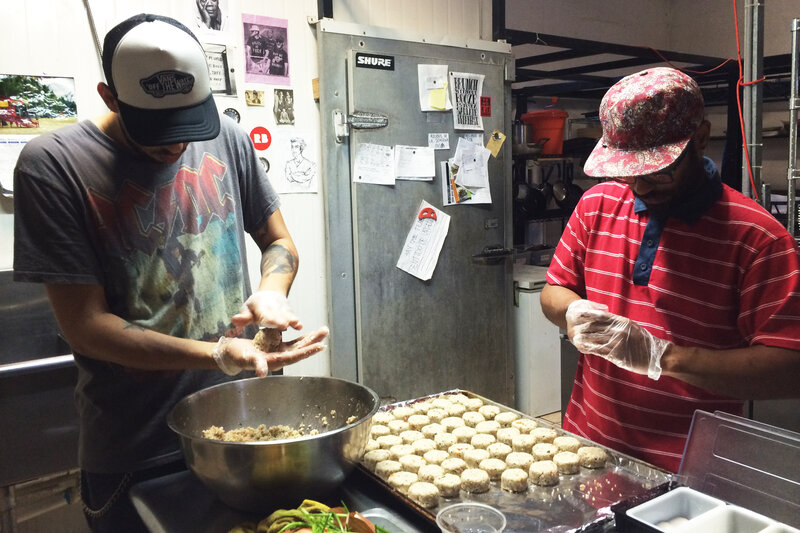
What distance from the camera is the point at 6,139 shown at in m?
2.35

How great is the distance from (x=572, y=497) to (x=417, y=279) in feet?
7.07

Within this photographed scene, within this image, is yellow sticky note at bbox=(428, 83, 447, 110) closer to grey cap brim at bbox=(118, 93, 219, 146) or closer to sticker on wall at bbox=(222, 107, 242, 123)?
sticker on wall at bbox=(222, 107, 242, 123)

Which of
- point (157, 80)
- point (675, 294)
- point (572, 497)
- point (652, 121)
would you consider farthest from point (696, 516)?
point (157, 80)

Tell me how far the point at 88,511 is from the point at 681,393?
56.1 inches

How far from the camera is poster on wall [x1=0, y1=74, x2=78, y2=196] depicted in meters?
2.34

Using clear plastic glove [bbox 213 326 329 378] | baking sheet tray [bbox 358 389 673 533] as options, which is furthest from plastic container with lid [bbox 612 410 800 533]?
clear plastic glove [bbox 213 326 329 378]

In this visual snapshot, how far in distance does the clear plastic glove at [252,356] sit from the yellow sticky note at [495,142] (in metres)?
2.52

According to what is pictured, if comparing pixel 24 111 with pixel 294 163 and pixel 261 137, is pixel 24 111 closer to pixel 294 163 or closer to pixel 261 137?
pixel 261 137

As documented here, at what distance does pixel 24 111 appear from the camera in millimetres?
Answer: 2371

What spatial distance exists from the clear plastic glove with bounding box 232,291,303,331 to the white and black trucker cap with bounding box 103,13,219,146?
0.38m

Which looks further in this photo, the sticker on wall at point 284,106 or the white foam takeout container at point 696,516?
the sticker on wall at point 284,106

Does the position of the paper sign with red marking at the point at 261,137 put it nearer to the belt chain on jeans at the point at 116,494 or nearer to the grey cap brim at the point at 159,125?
the grey cap brim at the point at 159,125

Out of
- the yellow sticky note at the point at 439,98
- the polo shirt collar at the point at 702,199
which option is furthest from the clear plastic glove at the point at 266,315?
the yellow sticky note at the point at 439,98

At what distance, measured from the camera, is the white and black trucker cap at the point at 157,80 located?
4.20ft
